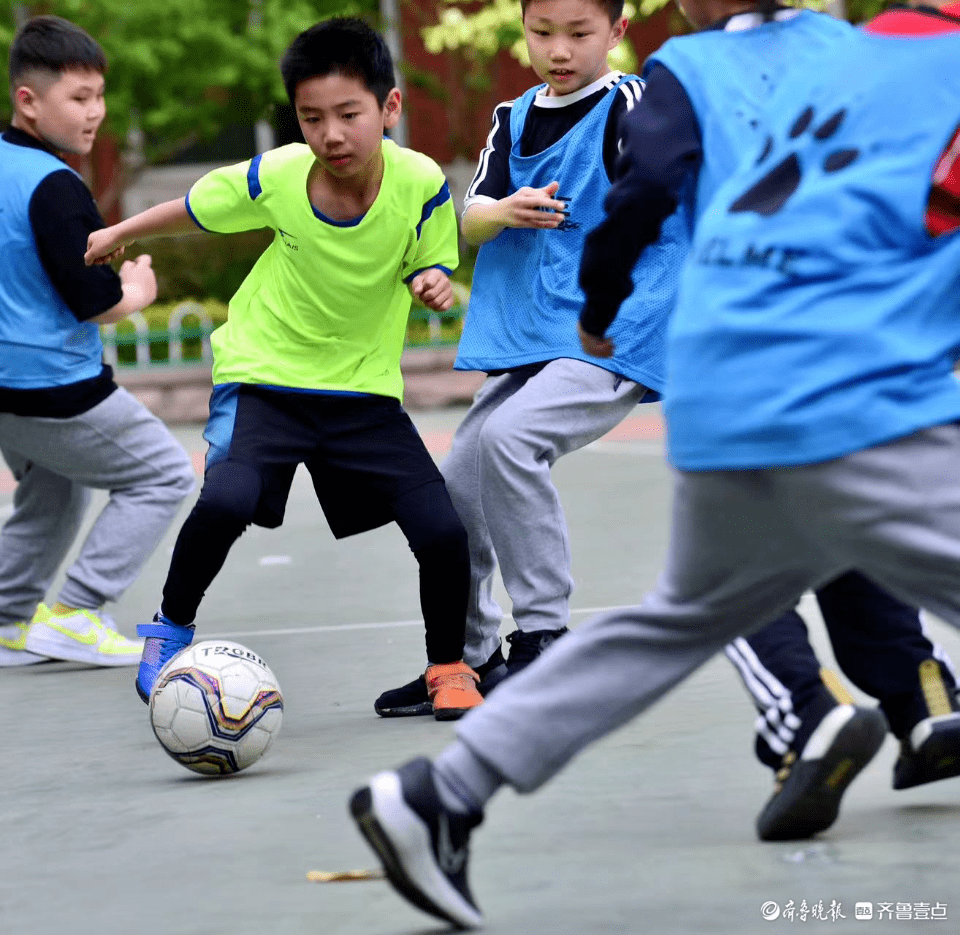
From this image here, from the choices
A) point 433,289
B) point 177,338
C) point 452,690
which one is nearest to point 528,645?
point 452,690

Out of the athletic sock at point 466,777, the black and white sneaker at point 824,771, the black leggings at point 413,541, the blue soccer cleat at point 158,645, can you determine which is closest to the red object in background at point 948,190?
the black and white sneaker at point 824,771

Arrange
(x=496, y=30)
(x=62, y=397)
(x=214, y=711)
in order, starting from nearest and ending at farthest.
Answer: (x=214, y=711) → (x=62, y=397) → (x=496, y=30)

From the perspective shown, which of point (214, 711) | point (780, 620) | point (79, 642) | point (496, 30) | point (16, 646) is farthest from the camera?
point (496, 30)

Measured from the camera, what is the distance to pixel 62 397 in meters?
5.79

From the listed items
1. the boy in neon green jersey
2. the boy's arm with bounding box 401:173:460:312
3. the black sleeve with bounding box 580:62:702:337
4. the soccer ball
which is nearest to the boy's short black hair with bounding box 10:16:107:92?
the boy in neon green jersey

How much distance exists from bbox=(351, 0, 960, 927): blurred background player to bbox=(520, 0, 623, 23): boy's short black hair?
192 cm

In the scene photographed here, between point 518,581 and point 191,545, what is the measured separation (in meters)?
0.90

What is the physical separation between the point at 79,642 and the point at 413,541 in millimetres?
1732

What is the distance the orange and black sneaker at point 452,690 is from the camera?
4793 millimetres

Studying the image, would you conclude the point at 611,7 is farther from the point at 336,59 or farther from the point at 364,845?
the point at 364,845


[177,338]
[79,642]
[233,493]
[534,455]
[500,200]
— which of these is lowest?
[177,338]

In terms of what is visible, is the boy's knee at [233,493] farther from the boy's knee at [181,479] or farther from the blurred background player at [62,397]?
the boy's knee at [181,479]

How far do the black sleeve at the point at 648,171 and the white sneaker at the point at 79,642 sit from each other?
11.0ft

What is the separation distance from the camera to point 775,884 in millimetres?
3131
